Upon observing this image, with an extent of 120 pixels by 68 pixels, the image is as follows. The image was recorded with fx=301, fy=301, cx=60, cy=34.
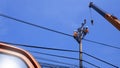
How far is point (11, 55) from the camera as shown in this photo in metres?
4.34

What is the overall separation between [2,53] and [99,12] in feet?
86.6

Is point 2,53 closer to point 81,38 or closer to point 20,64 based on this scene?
point 20,64

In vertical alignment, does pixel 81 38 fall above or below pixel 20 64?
above

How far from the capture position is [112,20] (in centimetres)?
2639

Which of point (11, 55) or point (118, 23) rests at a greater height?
point (118, 23)

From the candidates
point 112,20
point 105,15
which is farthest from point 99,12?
point 112,20

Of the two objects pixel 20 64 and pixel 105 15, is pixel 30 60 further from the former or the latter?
pixel 105 15

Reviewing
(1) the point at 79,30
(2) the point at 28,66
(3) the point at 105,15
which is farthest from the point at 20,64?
(1) the point at 79,30

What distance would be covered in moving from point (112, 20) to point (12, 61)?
22734 mm

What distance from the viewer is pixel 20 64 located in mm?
4320

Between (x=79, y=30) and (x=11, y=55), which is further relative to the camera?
(x=79, y=30)

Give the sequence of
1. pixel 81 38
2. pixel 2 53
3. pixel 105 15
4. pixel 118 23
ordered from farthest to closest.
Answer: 1. pixel 81 38
2. pixel 105 15
3. pixel 118 23
4. pixel 2 53

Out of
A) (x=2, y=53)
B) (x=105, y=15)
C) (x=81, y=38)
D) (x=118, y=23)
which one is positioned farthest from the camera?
(x=81, y=38)

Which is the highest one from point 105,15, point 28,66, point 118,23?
point 105,15
